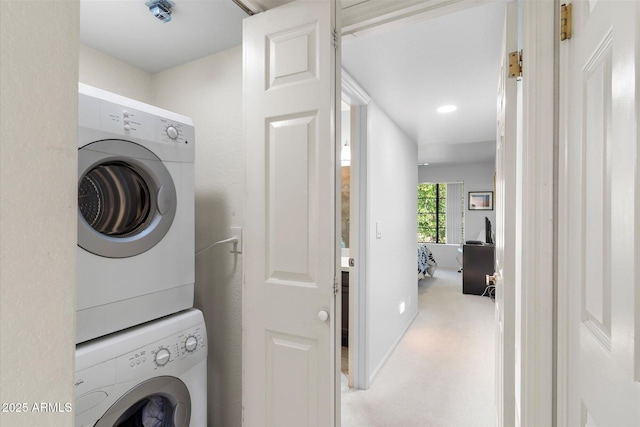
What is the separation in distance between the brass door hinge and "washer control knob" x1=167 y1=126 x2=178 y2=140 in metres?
1.43

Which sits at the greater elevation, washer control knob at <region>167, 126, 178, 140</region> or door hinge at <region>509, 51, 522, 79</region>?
door hinge at <region>509, 51, 522, 79</region>

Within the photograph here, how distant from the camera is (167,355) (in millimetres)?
1231

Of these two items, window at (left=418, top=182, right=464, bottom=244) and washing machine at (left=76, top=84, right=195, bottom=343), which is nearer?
washing machine at (left=76, top=84, right=195, bottom=343)

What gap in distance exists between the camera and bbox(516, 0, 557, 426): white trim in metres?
1.06

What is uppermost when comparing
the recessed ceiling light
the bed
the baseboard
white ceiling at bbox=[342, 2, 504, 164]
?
the recessed ceiling light

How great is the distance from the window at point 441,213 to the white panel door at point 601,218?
23.9 feet

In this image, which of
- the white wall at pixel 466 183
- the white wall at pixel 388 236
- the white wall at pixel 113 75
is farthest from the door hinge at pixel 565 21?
the white wall at pixel 466 183

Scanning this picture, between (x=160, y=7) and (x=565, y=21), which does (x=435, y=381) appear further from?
(x=160, y=7)

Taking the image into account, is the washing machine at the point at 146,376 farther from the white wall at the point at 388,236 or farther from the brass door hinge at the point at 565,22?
the brass door hinge at the point at 565,22

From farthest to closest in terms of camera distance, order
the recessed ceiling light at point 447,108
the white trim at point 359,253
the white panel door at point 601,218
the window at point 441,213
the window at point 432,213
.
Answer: the window at point 432,213, the window at point 441,213, the recessed ceiling light at point 447,108, the white trim at point 359,253, the white panel door at point 601,218

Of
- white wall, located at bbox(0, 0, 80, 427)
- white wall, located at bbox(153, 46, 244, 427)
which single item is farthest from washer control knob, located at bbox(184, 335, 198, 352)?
white wall, located at bbox(0, 0, 80, 427)

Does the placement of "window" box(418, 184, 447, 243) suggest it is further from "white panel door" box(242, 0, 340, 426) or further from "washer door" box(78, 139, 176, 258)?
"washer door" box(78, 139, 176, 258)

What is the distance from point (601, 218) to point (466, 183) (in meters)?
7.44

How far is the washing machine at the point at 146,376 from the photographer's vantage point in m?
1.01
